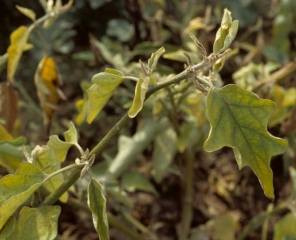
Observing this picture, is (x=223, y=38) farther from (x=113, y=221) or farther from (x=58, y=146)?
(x=113, y=221)

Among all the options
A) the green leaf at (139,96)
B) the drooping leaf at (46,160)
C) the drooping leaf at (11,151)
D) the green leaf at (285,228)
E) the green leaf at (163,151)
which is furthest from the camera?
the green leaf at (163,151)

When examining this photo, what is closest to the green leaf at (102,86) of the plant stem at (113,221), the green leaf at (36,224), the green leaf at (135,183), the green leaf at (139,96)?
the green leaf at (139,96)

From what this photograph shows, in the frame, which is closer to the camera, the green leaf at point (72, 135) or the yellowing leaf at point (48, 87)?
the green leaf at point (72, 135)

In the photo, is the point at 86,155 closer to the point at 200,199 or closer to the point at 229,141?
the point at 229,141

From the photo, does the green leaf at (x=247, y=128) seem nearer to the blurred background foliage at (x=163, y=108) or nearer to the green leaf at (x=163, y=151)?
the blurred background foliage at (x=163, y=108)

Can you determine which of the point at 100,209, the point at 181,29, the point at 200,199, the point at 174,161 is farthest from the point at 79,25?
the point at 100,209

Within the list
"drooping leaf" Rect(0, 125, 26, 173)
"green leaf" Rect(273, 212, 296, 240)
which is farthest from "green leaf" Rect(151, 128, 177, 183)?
"drooping leaf" Rect(0, 125, 26, 173)

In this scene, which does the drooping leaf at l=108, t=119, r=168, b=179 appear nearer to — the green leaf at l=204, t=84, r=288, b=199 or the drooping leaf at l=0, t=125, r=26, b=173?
the drooping leaf at l=0, t=125, r=26, b=173
